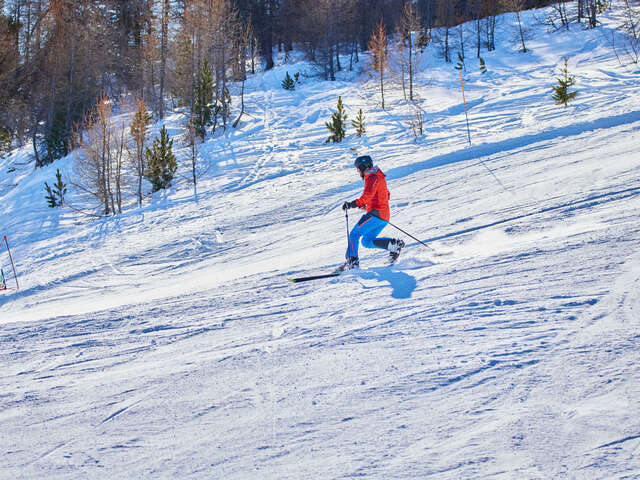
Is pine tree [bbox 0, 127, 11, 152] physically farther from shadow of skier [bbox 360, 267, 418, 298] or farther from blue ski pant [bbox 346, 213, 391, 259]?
shadow of skier [bbox 360, 267, 418, 298]

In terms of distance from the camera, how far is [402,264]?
19.1ft

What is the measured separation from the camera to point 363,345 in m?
3.80

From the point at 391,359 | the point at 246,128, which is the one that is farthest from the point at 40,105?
the point at 391,359

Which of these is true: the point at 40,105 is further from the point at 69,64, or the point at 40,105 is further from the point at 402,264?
the point at 402,264

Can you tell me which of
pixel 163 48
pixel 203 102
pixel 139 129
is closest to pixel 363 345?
pixel 139 129

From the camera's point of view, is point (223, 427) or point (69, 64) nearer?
point (223, 427)

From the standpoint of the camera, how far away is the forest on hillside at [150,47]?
24.2 m

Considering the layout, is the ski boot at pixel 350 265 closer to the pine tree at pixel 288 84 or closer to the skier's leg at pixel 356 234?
the skier's leg at pixel 356 234

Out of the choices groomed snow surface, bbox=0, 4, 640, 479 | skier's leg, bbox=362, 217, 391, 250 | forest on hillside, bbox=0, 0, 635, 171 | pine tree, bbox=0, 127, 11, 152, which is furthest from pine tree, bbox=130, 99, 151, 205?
pine tree, bbox=0, 127, 11, 152

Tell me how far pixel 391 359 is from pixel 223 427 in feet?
4.71

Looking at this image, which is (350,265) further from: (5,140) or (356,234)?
(5,140)

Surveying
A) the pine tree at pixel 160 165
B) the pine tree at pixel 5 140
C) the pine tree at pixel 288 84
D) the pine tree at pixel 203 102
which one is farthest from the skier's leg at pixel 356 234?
the pine tree at pixel 5 140

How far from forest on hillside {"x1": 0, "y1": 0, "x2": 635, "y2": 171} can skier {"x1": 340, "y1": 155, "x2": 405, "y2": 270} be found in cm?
1841

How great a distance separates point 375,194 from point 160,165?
1285cm
